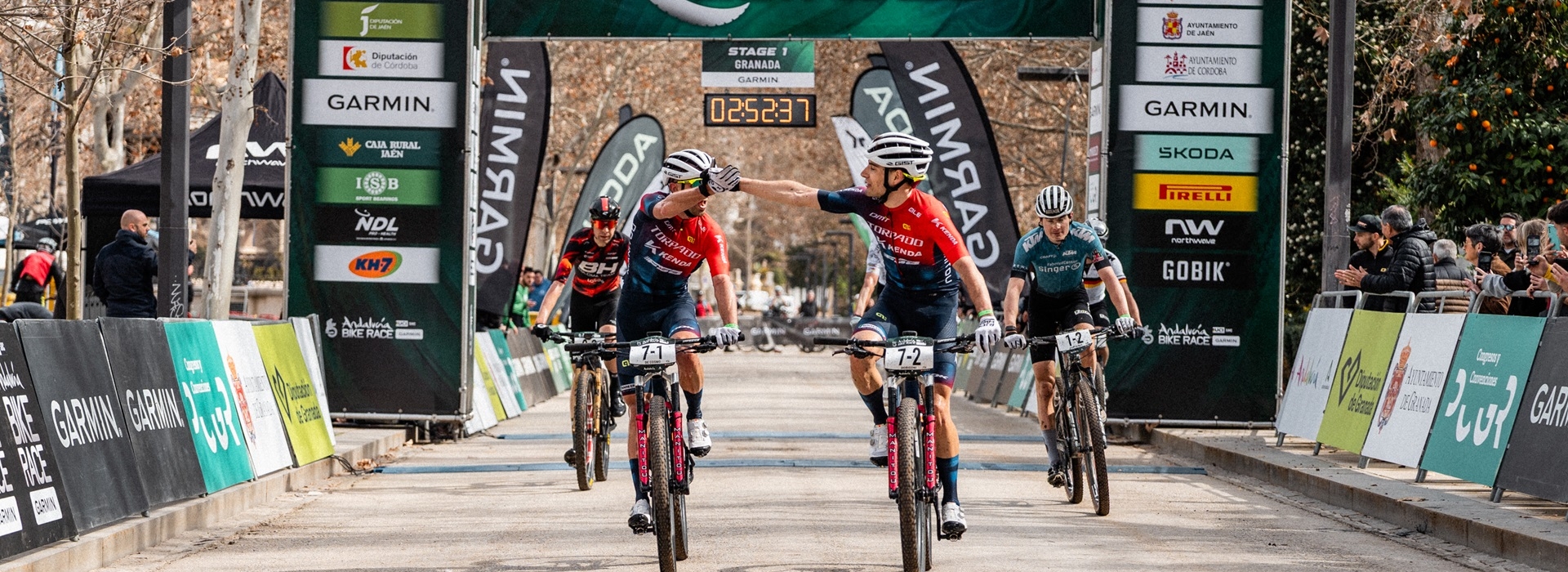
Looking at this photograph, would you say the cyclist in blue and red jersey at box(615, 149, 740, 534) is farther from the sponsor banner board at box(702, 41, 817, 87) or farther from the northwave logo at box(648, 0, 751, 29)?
the sponsor banner board at box(702, 41, 817, 87)

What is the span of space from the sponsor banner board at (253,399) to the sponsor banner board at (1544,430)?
7.30 m

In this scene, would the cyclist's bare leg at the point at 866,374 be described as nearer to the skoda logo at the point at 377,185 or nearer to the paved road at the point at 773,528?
the paved road at the point at 773,528

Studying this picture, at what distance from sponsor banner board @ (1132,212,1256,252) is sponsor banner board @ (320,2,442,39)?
6.54 metres

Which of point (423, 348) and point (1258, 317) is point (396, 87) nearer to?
point (423, 348)

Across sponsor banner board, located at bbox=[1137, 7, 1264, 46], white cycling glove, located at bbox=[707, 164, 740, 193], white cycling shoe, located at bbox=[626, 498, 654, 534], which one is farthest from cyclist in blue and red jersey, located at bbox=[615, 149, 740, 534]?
sponsor banner board, located at bbox=[1137, 7, 1264, 46]

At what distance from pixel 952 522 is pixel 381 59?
32.3 feet

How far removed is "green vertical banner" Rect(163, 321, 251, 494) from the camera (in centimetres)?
1009

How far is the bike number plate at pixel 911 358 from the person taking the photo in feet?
25.2

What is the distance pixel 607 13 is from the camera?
55.2 feet

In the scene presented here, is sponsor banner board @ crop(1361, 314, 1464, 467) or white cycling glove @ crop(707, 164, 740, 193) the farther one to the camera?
sponsor banner board @ crop(1361, 314, 1464, 467)

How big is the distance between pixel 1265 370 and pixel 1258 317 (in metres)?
0.48

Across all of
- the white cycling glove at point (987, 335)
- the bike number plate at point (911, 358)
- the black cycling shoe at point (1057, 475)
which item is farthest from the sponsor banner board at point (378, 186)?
the white cycling glove at point (987, 335)

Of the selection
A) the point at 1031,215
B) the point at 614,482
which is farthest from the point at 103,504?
the point at 1031,215

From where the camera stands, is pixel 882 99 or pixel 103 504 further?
pixel 882 99
